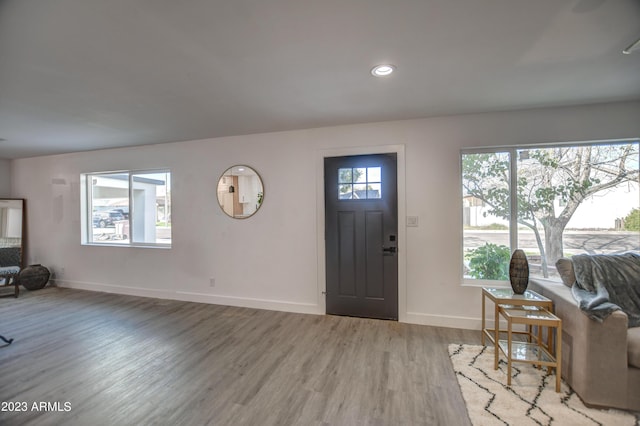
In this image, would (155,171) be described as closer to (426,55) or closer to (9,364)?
(9,364)

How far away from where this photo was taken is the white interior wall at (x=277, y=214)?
295 cm

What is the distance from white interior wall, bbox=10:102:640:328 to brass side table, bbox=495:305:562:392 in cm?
65

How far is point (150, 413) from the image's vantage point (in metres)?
1.76

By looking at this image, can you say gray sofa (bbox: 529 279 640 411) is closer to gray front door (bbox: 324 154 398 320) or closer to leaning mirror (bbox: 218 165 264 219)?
gray front door (bbox: 324 154 398 320)

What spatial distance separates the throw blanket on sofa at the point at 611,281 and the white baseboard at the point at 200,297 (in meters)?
2.51

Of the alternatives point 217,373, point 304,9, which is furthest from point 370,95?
point 217,373

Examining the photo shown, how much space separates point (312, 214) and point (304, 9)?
2318 millimetres

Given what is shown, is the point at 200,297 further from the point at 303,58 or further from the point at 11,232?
the point at 11,232

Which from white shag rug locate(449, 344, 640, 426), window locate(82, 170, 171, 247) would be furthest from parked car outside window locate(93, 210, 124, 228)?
white shag rug locate(449, 344, 640, 426)

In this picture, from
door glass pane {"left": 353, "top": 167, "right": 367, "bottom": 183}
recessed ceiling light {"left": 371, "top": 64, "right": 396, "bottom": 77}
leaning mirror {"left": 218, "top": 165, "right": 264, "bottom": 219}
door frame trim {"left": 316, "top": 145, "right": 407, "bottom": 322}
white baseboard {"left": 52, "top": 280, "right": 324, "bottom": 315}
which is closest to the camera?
recessed ceiling light {"left": 371, "top": 64, "right": 396, "bottom": 77}

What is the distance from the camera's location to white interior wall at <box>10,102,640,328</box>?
9.69 ft

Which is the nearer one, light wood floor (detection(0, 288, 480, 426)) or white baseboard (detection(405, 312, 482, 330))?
light wood floor (detection(0, 288, 480, 426))

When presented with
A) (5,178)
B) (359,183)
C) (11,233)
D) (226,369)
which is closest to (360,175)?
(359,183)

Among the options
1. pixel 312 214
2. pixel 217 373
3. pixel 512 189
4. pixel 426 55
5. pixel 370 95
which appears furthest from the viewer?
pixel 312 214
